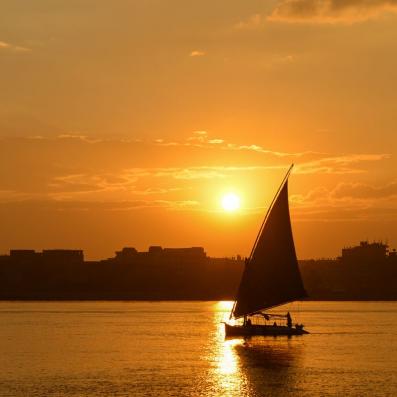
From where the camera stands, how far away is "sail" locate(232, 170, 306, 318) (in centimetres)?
7975

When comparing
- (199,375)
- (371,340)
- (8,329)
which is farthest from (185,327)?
(199,375)

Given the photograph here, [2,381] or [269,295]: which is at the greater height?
[269,295]

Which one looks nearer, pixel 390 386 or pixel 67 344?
pixel 390 386

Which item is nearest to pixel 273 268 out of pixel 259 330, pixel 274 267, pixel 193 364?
pixel 274 267

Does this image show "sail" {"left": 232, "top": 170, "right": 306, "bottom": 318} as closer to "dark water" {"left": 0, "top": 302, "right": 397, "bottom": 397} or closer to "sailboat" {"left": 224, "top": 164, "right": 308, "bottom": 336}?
"sailboat" {"left": 224, "top": 164, "right": 308, "bottom": 336}

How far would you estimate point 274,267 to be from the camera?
80.4 meters

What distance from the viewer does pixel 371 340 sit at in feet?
313

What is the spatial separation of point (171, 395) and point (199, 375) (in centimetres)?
958

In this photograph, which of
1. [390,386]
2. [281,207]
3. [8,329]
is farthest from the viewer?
[8,329]

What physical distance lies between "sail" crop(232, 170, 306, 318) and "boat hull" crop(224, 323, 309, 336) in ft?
10.7

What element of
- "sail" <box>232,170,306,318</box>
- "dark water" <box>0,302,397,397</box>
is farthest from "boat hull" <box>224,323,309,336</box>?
"sail" <box>232,170,306,318</box>

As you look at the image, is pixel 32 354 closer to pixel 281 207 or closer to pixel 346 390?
pixel 281 207

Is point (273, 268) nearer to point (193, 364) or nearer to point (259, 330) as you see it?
point (259, 330)

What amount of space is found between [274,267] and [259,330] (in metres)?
7.22
